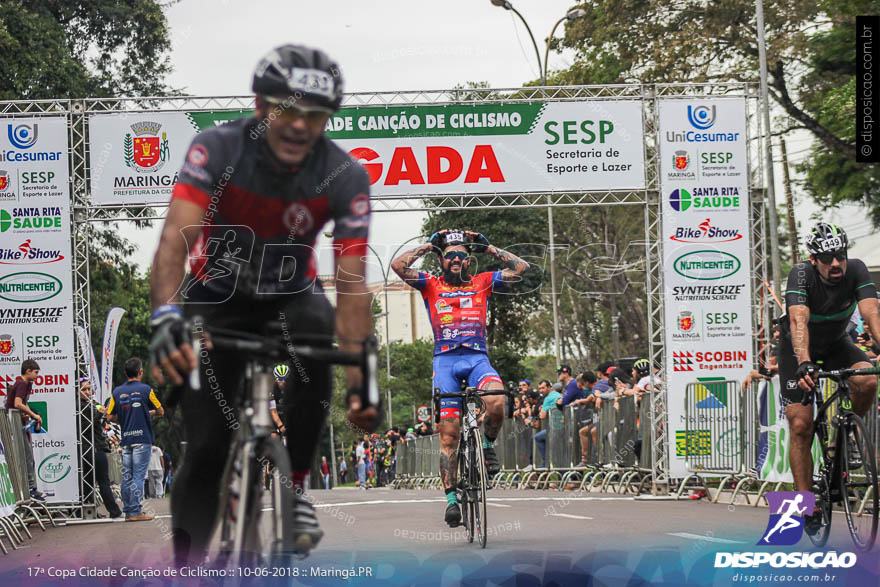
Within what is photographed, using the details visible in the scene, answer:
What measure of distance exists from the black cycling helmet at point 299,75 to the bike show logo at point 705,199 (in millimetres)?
14525

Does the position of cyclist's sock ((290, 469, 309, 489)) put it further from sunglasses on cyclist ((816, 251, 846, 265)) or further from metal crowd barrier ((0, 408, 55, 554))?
metal crowd barrier ((0, 408, 55, 554))

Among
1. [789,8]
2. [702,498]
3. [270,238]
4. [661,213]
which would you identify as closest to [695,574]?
[270,238]

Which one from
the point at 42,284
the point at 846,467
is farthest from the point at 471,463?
the point at 42,284

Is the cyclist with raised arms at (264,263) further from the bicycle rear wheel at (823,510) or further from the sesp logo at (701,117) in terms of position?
the sesp logo at (701,117)

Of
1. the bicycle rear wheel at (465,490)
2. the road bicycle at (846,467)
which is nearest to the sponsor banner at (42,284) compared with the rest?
the bicycle rear wheel at (465,490)

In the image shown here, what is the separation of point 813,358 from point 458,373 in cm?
274

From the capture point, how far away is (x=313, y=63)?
4.27 m

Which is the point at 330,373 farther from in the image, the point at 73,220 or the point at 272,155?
the point at 73,220

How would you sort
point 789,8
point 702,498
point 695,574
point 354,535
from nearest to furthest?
point 695,574 < point 354,535 < point 702,498 < point 789,8

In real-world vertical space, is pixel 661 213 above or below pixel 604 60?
below

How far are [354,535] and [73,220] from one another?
323 inches

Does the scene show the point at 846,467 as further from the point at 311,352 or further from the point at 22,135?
the point at 22,135

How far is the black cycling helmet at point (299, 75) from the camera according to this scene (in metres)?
4.24

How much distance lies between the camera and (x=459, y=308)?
10.3 metres
